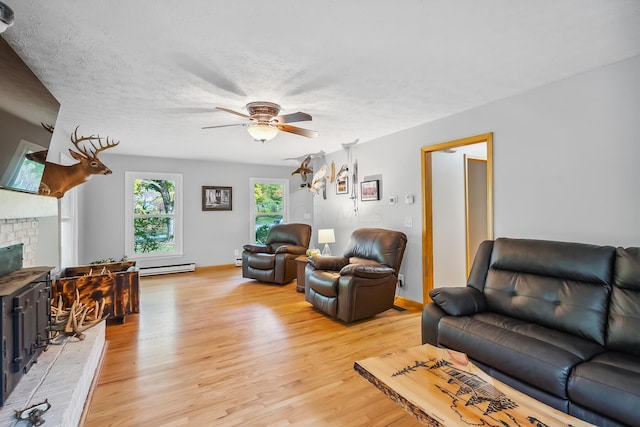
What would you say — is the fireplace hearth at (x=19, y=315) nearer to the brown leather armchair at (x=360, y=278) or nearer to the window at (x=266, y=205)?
the brown leather armchair at (x=360, y=278)

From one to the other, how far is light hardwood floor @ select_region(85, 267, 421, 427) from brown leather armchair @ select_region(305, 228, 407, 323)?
6.5 inches

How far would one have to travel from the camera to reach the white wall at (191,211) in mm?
5578

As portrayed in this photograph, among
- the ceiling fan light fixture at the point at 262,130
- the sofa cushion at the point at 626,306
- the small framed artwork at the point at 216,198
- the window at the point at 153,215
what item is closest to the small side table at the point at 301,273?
the ceiling fan light fixture at the point at 262,130

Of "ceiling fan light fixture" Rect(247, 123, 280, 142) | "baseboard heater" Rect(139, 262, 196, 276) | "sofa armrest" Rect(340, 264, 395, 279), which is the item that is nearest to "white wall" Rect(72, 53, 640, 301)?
"sofa armrest" Rect(340, 264, 395, 279)

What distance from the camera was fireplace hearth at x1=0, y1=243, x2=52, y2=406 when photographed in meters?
1.61

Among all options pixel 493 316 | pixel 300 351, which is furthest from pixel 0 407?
pixel 493 316

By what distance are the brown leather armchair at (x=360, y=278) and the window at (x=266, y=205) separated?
331cm

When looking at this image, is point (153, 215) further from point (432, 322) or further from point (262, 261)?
point (432, 322)

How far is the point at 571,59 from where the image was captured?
2250 millimetres

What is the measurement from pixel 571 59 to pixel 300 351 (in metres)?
3.08

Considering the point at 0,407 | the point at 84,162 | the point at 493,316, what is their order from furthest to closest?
the point at 84,162 < the point at 493,316 < the point at 0,407

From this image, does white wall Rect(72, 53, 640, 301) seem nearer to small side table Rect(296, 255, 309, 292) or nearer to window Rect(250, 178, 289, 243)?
small side table Rect(296, 255, 309, 292)

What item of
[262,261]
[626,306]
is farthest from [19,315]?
[262,261]

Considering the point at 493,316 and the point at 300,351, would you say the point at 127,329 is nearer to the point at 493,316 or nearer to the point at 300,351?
the point at 300,351
